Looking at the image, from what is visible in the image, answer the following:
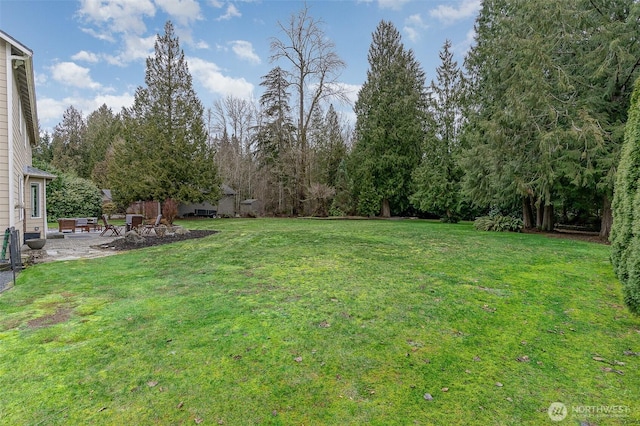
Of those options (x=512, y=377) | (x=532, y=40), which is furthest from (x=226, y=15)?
(x=512, y=377)

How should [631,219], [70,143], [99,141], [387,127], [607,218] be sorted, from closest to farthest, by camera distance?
[631,219]
[607,218]
[387,127]
[99,141]
[70,143]

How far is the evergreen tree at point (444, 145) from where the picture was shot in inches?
749

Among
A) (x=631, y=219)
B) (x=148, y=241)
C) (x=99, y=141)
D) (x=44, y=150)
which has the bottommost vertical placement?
(x=148, y=241)

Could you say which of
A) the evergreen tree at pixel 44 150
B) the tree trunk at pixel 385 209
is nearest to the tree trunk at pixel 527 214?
the tree trunk at pixel 385 209

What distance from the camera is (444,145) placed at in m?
19.2

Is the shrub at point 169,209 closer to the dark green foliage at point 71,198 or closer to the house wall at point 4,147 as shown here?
the dark green foliage at point 71,198

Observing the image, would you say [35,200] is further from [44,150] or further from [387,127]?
[44,150]

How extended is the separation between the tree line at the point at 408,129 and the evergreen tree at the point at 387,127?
10 cm

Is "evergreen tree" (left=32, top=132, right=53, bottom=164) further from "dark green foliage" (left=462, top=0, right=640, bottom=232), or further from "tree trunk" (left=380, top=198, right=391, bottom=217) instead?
"dark green foliage" (left=462, top=0, right=640, bottom=232)

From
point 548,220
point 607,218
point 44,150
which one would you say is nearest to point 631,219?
point 607,218

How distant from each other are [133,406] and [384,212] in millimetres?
24144

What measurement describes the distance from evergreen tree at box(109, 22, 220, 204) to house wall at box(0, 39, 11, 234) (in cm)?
1449

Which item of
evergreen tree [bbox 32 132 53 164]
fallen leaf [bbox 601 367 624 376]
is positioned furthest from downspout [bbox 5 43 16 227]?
evergreen tree [bbox 32 132 53 164]

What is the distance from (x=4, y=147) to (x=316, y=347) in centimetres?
903
